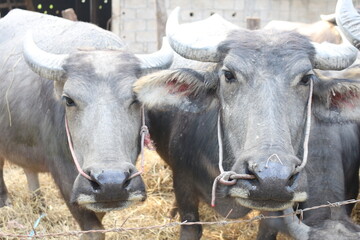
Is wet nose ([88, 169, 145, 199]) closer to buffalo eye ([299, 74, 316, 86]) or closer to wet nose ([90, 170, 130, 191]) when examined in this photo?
wet nose ([90, 170, 130, 191])

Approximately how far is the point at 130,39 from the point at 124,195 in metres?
6.97

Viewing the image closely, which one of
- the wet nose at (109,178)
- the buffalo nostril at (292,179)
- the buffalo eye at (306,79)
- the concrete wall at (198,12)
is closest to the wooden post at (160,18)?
the concrete wall at (198,12)

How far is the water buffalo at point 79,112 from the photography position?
121 inches

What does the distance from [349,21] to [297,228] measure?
1.24 meters

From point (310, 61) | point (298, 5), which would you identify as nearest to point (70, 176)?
point (310, 61)

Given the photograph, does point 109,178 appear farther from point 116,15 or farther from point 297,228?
point 116,15

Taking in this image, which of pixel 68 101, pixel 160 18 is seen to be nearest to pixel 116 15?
pixel 160 18

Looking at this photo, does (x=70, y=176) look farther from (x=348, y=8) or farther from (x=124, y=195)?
(x=348, y=8)

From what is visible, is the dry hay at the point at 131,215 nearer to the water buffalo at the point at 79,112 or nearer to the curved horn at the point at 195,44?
the water buffalo at the point at 79,112

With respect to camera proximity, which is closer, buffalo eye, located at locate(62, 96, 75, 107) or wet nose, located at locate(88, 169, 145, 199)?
wet nose, located at locate(88, 169, 145, 199)

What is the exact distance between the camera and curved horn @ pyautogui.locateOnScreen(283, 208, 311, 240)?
120 inches

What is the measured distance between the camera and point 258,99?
287 centimetres

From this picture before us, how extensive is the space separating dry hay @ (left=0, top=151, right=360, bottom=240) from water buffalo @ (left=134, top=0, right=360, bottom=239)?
1.07 meters

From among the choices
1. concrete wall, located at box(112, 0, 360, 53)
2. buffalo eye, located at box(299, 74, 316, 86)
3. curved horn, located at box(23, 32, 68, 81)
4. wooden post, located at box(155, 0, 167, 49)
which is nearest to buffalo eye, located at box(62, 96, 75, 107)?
curved horn, located at box(23, 32, 68, 81)
